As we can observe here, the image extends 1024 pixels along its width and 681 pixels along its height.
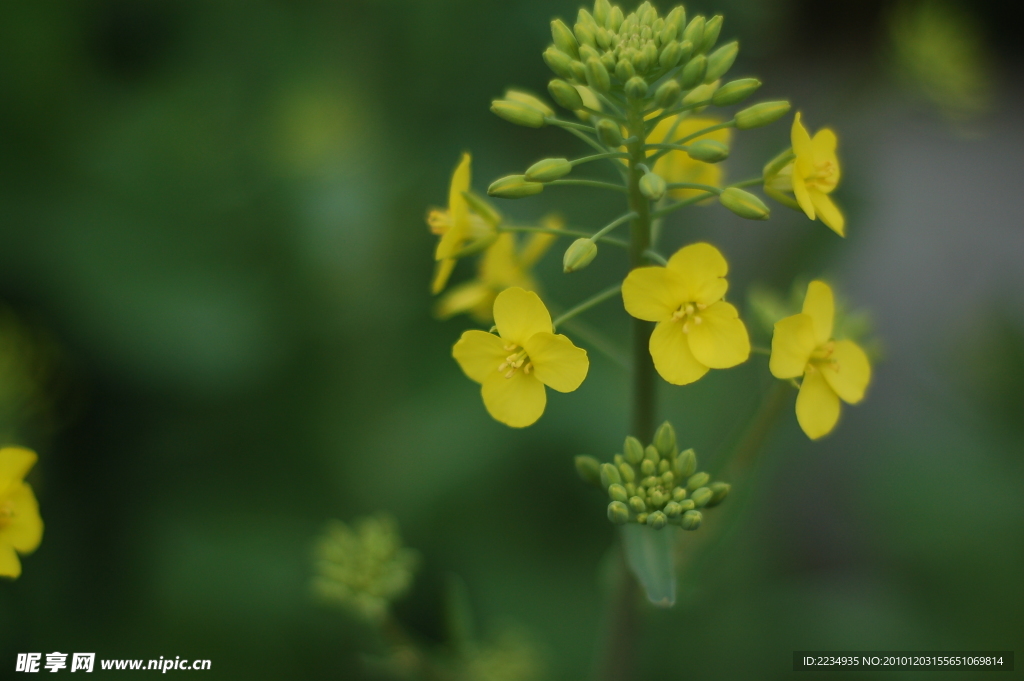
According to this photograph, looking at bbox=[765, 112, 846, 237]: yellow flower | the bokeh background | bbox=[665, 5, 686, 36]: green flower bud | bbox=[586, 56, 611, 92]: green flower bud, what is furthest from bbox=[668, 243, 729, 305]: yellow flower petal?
the bokeh background

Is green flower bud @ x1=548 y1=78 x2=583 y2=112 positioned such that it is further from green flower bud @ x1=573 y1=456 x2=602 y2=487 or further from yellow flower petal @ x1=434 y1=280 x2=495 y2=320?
green flower bud @ x1=573 y1=456 x2=602 y2=487

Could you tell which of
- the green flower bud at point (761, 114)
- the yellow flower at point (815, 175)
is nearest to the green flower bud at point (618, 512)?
the yellow flower at point (815, 175)

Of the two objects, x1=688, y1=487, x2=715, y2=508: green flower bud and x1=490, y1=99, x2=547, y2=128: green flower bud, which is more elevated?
x1=490, y1=99, x2=547, y2=128: green flower bud

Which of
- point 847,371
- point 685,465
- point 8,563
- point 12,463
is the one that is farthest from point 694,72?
point 8,563

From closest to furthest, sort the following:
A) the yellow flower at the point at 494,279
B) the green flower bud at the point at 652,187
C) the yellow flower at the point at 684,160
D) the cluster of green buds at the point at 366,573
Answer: the green flower bud at the point at 652,187 → the yellow flower at the point at 684,160 → the yellow flower at the point at 494,279 → the cluster of green buds at the point at 366,573

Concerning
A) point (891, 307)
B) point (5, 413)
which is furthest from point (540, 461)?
point (891, 307)

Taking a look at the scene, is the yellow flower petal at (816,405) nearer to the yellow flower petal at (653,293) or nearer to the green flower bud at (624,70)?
the yellow flower petal at (653,293)

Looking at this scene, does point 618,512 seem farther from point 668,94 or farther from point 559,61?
point 559,61
